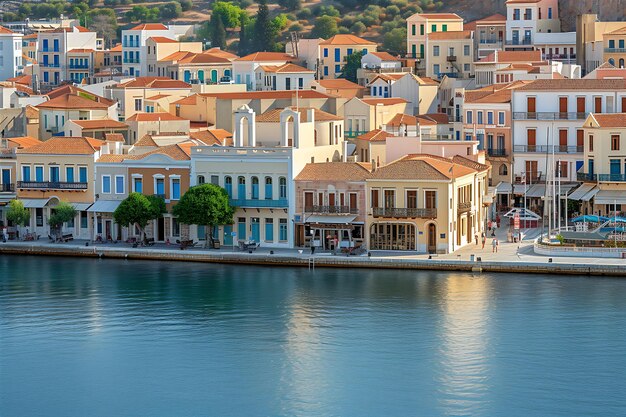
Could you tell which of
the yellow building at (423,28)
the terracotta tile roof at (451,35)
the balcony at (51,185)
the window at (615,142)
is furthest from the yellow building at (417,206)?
the yellow building at (423,28)

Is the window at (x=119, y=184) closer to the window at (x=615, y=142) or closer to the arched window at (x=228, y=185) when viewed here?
the arched window at (x=228, y=185)

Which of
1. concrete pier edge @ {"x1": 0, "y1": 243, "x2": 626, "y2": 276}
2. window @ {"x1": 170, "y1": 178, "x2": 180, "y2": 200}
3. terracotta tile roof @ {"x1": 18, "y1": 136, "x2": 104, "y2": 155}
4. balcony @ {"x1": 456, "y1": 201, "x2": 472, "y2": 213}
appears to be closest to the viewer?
concrete pier edge @ {"x1": 0, "y1": 243, "x2": 626, "y2": 276}

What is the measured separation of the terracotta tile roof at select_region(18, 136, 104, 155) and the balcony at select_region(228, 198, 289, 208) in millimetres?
6019

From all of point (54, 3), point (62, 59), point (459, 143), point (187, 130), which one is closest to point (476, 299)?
point (459, 143)

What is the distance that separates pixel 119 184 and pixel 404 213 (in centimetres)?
1048

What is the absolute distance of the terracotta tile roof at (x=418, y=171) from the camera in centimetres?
5438

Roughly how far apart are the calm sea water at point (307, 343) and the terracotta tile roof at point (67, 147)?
6908 mm

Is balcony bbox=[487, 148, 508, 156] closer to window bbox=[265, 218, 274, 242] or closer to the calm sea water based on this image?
window bbox=[265, 218, 274, 242]

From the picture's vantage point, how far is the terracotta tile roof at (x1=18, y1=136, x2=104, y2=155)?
60156mm

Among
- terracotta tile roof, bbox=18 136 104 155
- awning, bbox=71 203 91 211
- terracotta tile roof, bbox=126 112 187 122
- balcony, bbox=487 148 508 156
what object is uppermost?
terracotta tile roof, bbox=126 112 187 122

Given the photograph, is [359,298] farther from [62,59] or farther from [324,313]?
[62,59]

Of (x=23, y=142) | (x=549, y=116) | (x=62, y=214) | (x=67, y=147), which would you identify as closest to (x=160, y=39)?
(x=23, y=142)

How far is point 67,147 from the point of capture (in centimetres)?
6053

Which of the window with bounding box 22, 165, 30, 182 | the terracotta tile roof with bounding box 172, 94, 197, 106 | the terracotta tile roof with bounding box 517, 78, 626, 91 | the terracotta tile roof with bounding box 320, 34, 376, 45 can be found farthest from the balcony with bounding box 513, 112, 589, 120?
the terracotta tile roof with bounding box 320, 34, 376, 45
